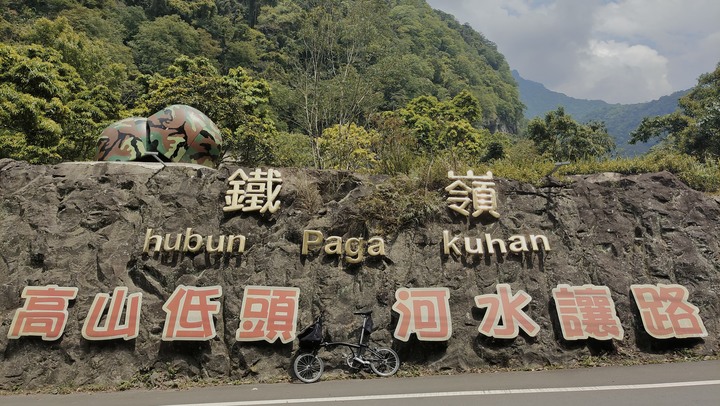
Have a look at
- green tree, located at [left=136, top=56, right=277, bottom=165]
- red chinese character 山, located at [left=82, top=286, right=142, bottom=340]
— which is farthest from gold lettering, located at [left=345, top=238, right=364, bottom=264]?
green tree, located at [left=136, top=56, right=277, bottom=165]

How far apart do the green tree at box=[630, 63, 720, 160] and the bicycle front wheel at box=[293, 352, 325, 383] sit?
20.0 meters

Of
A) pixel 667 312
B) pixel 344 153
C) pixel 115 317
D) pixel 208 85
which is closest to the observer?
pixel 115 317

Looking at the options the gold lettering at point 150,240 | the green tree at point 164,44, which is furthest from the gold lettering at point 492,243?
the green tree at point 164,44

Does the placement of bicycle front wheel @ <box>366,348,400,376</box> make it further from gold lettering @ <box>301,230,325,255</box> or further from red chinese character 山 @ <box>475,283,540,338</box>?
gold lettering @ <box>301,230,325,255</box>

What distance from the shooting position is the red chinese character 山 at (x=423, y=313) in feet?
19.8

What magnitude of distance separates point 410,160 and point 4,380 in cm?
701

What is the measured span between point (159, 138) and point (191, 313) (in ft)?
11.8

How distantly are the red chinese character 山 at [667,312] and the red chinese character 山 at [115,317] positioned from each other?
291 inches

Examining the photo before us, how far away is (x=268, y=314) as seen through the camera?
6.17 m

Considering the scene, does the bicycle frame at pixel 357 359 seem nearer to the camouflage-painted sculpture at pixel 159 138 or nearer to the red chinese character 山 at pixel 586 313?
the red chinese character 山 at pixel 586 313

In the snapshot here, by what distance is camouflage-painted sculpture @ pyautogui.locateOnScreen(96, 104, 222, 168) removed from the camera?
7.91 meters

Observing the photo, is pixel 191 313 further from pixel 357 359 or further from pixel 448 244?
pixel 448 244

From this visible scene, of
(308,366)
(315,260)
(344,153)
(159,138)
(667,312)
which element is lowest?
(308,366)

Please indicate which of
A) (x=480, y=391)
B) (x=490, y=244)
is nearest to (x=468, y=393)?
(x=480, y=391)
